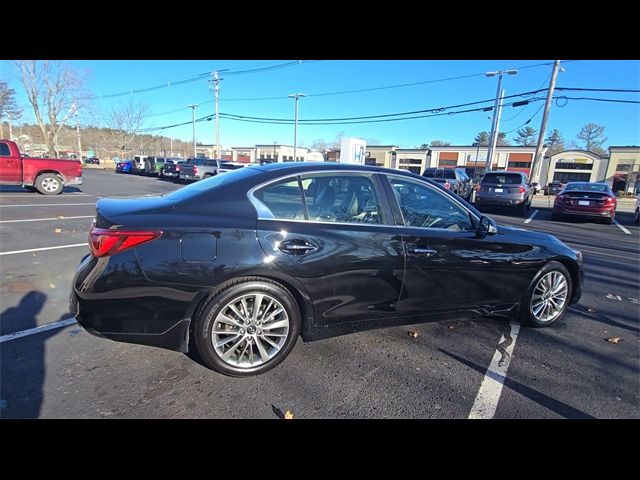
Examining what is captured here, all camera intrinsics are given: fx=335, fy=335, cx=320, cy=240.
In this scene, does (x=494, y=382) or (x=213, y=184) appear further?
(x=213, y=184)

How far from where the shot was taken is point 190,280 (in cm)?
236

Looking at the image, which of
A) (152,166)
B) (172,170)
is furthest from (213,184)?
(152,166)

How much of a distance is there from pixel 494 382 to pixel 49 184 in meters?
15.3

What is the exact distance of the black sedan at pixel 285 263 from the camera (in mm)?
2346

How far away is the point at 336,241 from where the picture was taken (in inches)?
106

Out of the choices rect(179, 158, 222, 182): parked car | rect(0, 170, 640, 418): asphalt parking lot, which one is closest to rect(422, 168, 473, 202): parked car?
rect(179, 158, 222, 182): parked car

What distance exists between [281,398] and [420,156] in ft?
222

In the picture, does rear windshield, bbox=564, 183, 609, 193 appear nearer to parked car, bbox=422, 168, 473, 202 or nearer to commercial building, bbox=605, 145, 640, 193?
parked car, bbox=422, 168, 473, 202

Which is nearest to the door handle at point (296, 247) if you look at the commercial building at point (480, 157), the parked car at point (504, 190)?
the parked car at point (504, 190)

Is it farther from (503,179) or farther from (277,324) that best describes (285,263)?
(503,179)

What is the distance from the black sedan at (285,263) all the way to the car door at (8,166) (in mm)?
12542

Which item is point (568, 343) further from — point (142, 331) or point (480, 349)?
point (142, 331)

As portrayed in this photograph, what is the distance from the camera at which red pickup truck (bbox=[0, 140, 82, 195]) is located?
11.4m
